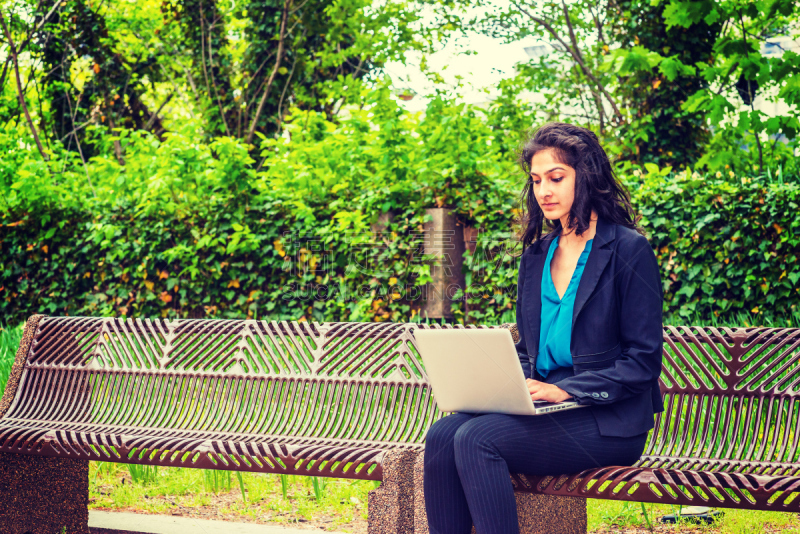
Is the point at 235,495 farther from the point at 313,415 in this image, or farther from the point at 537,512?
the point at 537,512

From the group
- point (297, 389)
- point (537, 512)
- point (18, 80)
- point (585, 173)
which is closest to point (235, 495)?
point (297, 389)

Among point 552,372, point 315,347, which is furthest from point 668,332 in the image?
point 315,347

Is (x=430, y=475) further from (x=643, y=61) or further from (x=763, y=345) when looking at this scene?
(x=643, y=61)

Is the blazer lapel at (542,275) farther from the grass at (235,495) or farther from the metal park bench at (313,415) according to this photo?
the grass at (235,495)

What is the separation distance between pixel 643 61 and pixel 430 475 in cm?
379

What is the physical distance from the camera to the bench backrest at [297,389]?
2.77 metres

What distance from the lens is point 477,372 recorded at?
220cm

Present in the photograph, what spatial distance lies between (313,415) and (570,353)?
1425mm

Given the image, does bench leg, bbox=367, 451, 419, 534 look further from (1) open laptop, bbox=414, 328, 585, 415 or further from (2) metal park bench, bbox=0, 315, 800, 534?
(1) open laptop, bbox=414, 328, 585, 415

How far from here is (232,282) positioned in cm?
602

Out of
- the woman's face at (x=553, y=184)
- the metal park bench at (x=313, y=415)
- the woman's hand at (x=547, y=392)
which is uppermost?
the woman's face at (x=553, y=184)

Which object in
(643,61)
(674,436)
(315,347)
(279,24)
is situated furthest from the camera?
(279,24)

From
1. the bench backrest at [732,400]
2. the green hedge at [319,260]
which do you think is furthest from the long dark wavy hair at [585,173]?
the green hedge at [319,260]

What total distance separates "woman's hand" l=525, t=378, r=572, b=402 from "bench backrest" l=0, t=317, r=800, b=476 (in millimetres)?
639
